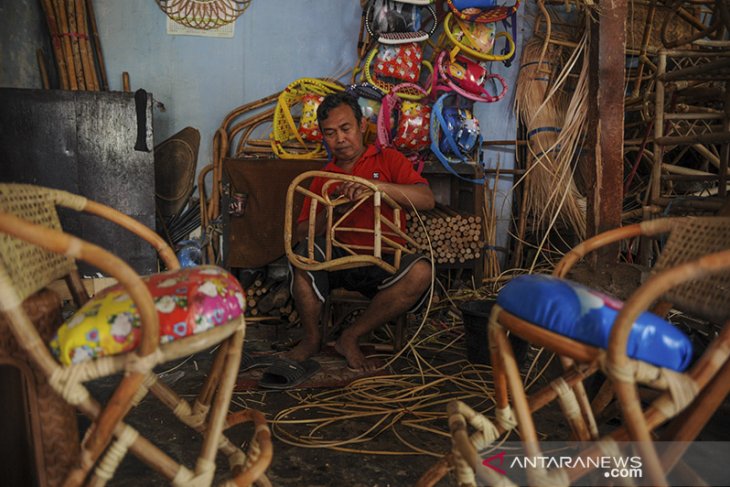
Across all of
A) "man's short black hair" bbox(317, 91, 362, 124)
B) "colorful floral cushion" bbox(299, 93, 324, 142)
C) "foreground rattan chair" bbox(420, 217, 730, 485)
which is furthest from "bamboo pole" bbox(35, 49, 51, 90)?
"foreground rattan chair" bbox(420, 217, 730, 485)

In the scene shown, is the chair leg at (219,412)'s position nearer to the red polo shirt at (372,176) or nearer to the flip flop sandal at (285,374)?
the flip flop sandal at (285,374)

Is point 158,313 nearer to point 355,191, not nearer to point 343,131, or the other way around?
point 355,191

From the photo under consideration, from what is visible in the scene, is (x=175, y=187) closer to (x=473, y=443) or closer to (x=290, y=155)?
(x=290, y=155)

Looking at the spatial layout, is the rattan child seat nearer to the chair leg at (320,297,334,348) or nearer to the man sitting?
the man sitting

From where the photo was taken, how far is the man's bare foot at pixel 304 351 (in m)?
2.98

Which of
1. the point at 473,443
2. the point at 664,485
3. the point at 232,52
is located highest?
the point at 232,52

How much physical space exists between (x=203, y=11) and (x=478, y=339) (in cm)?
346

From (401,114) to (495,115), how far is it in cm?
101

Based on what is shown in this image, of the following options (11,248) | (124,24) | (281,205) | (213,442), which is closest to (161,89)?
(124,24)

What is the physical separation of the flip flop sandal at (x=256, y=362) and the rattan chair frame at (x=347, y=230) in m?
0.56

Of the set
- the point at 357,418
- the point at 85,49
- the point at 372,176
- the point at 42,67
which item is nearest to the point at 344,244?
the point at 372,176

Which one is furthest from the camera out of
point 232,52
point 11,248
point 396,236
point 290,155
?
point 232,52

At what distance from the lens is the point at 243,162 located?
3770 mm

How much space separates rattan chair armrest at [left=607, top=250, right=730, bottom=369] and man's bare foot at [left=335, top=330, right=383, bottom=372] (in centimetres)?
192
